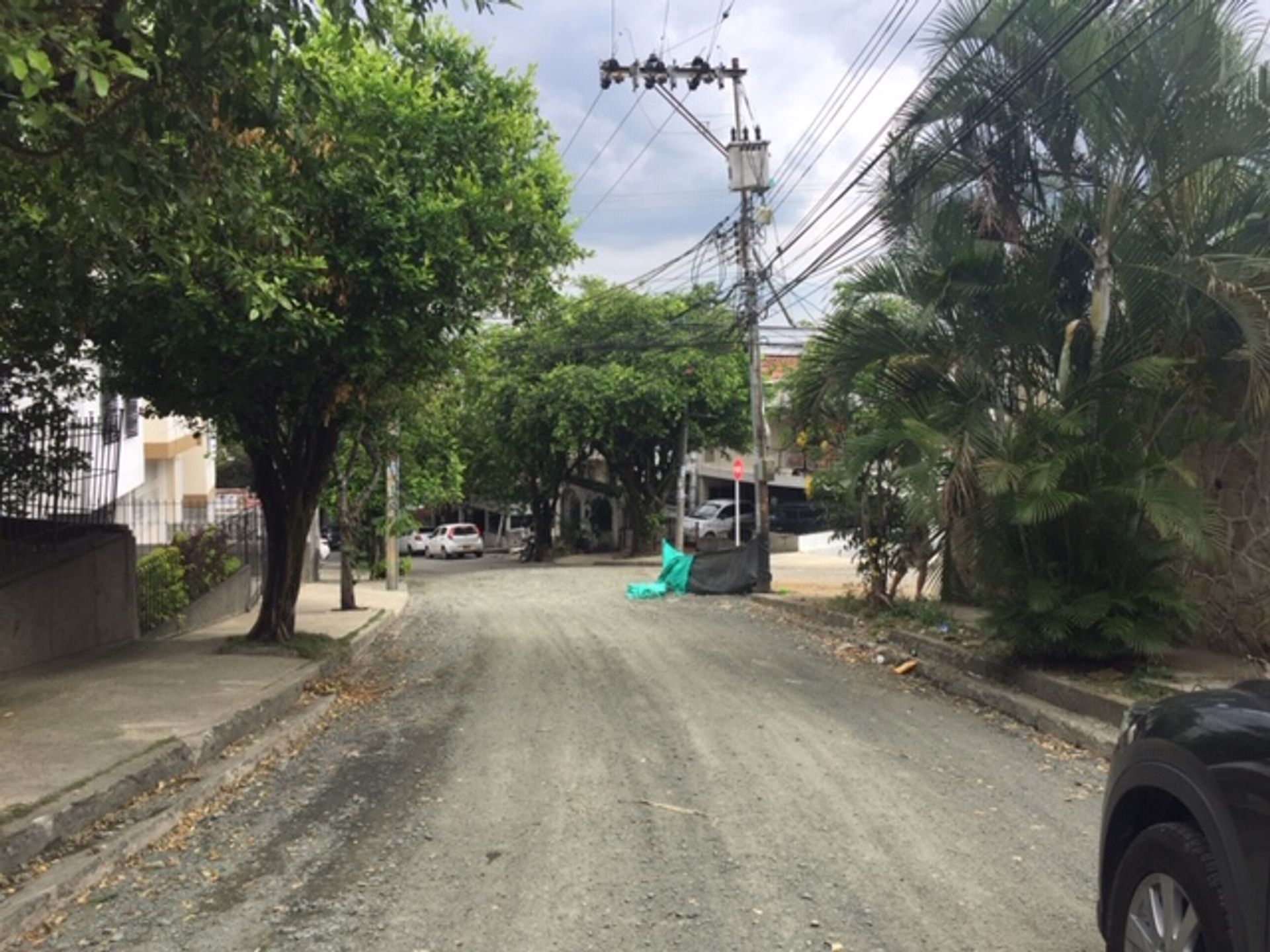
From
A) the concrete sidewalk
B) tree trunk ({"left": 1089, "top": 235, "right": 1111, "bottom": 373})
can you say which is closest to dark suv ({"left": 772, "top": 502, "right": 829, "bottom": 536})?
the concrete sidewalk

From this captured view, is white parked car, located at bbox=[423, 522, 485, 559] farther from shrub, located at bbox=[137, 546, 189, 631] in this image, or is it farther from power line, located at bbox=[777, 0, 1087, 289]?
power line, located at bbox=[777, 0, 1087, 289]

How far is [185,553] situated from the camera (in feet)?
54.4

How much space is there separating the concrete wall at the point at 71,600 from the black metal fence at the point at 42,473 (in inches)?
12.6

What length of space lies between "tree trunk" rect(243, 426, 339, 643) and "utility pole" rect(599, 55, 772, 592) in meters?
10.7

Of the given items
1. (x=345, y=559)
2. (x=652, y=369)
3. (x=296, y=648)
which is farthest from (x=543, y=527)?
(x=296, y=648)

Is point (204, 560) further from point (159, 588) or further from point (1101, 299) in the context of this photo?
point (1101, 299)

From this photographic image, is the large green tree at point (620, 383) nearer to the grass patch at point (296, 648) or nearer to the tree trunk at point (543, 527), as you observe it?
the tree trunk at point (543, 527)

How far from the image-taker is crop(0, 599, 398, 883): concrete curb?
5430 millimetres

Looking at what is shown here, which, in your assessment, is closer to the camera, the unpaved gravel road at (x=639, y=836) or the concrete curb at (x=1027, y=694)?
the unpaved gravel road at (x=639, y=836)

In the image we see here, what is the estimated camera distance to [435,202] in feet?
33.1

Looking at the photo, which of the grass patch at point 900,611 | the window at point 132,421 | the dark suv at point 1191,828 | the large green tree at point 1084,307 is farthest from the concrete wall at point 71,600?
the dark suv at point 1191,828

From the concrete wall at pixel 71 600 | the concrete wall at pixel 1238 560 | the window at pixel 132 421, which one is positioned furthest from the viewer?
the window at pixel 132 421

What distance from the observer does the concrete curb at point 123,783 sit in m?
5.43

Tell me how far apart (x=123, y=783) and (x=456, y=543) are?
43394 mm
